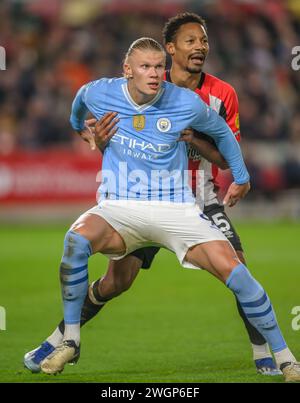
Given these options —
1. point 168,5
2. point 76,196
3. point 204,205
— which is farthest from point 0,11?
point 204,205

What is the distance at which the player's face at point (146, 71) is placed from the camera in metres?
6.44

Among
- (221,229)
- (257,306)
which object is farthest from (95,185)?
(257,306)

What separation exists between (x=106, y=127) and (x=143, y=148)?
29 centimetres

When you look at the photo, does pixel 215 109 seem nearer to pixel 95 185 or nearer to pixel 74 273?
pixel 74 273

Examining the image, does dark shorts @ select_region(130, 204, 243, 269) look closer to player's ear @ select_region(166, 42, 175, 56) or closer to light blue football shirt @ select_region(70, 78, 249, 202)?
light blue football shirt @ select_region(70, 78, 249, 202)

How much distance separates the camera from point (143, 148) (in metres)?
6.51

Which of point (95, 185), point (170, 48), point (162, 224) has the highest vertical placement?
point (170, 48)

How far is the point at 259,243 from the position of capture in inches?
611

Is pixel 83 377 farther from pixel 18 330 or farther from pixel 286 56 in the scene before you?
pixel 286 56

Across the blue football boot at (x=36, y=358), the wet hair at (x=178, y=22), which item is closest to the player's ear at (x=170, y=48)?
the wet hair at (x=178, y=22)

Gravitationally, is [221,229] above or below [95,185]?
above

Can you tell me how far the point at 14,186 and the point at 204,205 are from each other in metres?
11.3

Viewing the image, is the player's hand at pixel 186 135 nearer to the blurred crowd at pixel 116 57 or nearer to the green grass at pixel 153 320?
the green grass at pixel 153 320

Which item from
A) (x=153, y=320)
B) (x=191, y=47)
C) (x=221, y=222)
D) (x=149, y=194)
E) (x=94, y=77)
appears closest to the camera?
(x=149, y=194)
